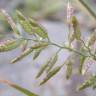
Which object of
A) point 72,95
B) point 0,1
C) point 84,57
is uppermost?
point 84,57

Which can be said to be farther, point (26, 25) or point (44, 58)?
point (44, 58)

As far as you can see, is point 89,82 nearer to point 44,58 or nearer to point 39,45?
point 39,45

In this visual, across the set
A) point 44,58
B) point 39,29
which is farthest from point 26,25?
point 44,58

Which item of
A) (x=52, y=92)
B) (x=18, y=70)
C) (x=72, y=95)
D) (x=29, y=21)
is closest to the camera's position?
(x=29, y=21)

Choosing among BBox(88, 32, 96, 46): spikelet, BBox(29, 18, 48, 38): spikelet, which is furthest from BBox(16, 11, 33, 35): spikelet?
BBox(88, 32, 96, 46): spikelet

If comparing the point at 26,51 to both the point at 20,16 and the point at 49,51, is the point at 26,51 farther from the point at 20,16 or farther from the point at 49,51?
the point at 49,51

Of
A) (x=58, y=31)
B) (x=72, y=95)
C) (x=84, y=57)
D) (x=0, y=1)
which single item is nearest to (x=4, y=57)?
(x=58, y=31)

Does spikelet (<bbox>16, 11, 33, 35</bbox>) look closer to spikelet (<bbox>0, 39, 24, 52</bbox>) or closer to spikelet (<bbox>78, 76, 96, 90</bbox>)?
spikelet (<bbox>0, 39, 24, 52</bbox>)

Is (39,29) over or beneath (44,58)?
over
